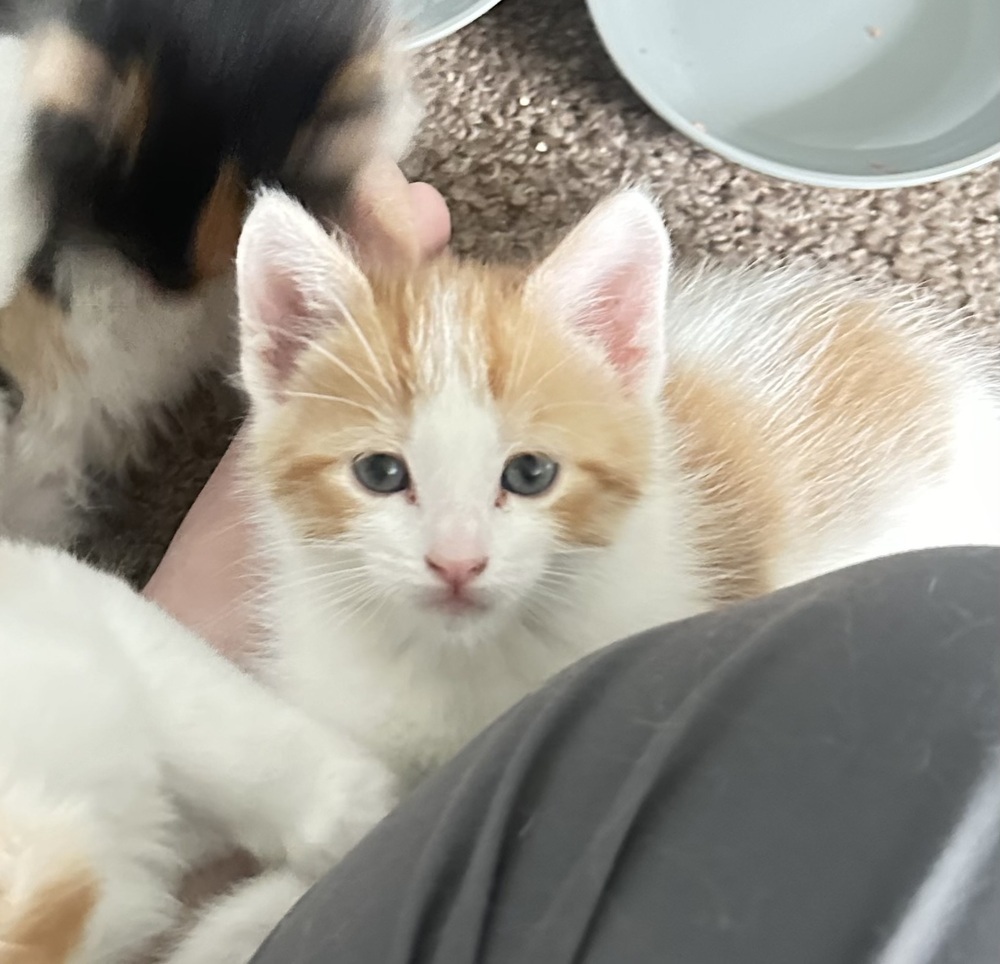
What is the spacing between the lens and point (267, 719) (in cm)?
85

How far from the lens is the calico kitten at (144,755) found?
76 centimetres

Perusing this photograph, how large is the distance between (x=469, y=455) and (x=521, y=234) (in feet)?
1.96

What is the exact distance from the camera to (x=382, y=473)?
738mm

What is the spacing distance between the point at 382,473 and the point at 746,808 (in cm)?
35

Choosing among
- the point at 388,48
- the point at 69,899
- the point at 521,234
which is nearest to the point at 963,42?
the point at 521,234

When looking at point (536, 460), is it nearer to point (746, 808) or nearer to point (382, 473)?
point (382, 473)

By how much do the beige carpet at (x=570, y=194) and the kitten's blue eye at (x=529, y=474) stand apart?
557 mm

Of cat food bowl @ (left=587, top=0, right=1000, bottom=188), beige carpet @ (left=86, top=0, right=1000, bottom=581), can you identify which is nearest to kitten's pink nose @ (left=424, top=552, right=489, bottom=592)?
beige carpet @ (left=86, top=0, right=1000, bottom=581)

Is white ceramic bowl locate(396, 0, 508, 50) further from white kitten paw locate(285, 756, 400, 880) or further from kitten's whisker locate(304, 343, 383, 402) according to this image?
white kitten paw locate(285, 756, 400, 880)

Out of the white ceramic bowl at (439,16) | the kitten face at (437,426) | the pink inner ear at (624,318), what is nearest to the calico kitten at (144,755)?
the kitten face at (437,426)

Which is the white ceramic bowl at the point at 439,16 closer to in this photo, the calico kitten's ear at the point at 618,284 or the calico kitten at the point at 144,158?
the calico kitten at the point at 144,158

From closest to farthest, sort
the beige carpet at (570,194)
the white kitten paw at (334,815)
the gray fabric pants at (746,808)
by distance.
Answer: the gray fabric pants at (746,808) → the white kitten paw at (334,815) → the beige carpet at (570,194)

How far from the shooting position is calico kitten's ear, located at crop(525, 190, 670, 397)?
2.37 ft

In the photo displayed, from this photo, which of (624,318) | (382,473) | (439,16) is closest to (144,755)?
(382,473)
